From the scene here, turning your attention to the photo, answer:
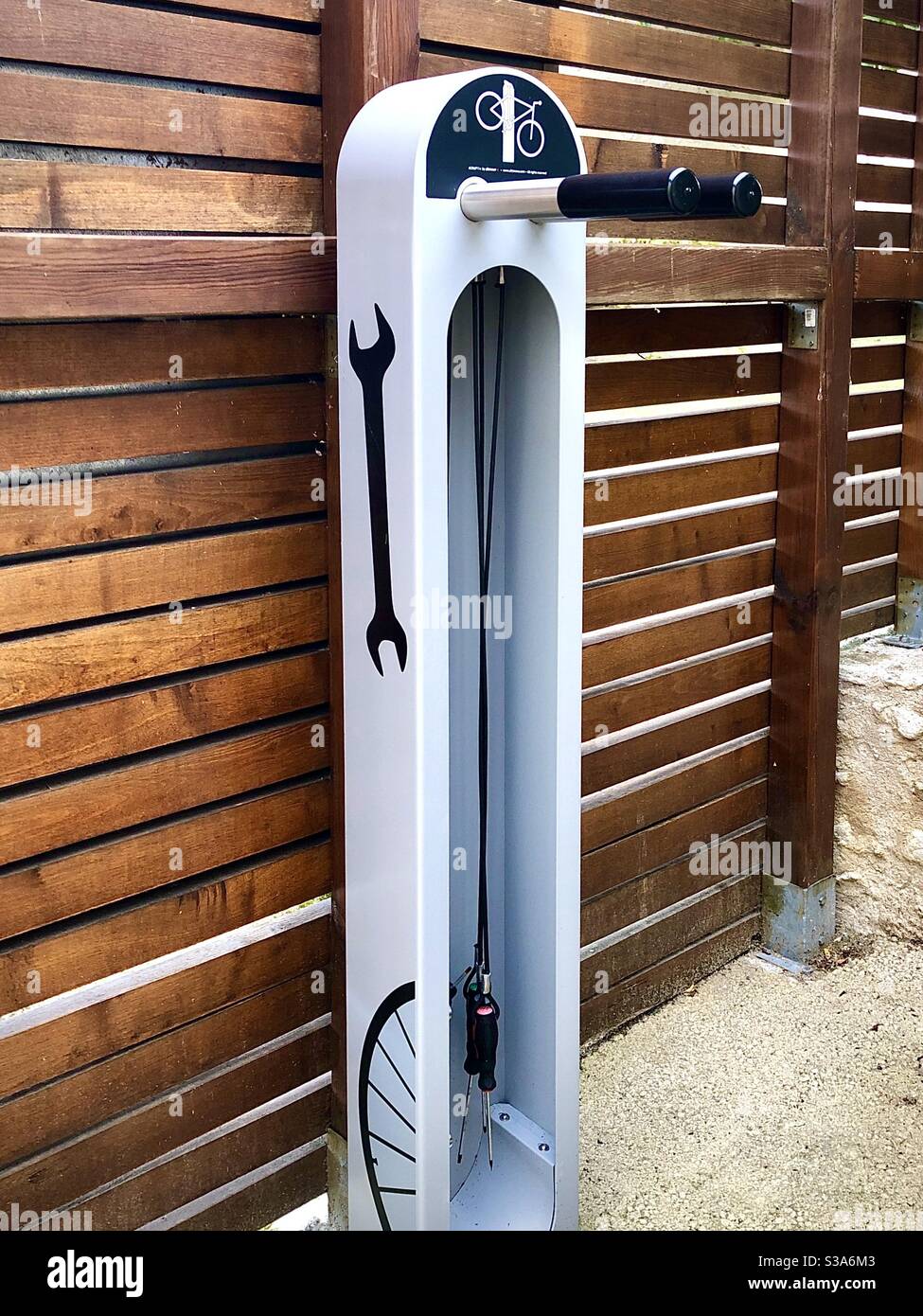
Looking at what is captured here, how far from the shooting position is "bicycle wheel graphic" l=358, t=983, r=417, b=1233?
2215 millimetres

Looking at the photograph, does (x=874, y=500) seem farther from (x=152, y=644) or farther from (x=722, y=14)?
(x=152, y=644)

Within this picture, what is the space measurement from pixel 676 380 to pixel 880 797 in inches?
54.4

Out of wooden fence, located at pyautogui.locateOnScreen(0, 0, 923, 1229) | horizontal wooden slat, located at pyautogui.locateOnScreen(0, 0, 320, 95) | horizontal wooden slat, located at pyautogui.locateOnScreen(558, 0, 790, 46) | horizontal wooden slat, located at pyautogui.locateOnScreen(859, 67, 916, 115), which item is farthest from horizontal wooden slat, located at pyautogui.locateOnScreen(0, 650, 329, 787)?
horizontal wooden slat, located at pyautogui.locateOnScreen(859, 67, 916, 115)

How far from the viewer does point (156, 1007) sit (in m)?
2.35

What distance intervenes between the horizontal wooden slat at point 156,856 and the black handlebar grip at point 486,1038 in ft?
1.55

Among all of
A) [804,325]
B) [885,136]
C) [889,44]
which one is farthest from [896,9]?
[804,325]

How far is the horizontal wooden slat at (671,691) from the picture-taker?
327cm

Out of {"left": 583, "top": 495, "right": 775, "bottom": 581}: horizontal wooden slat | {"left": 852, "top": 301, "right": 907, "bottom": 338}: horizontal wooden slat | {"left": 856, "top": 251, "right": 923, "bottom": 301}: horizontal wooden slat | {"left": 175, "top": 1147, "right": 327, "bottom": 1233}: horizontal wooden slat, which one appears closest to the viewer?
{"left": 175, "top": 1147, "right": 327, "bottom": 1233}: horizontal wooden slat

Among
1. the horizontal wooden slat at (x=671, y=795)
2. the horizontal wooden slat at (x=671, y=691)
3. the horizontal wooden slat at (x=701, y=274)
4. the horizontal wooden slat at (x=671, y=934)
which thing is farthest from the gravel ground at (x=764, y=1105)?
the horizontal wooden slat at (x=701, y=274)

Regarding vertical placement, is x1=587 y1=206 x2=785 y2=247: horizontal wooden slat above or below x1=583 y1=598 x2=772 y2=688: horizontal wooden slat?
above

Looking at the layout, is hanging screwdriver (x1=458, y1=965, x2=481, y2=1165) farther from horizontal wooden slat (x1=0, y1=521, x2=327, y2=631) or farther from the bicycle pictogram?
the bicycle pictogram

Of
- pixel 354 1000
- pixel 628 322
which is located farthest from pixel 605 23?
pixel 354 1000

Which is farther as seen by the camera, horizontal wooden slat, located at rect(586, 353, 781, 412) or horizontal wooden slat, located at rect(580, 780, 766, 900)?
horizontal wooden slat, located at rect(580, 780, 766, 900)
